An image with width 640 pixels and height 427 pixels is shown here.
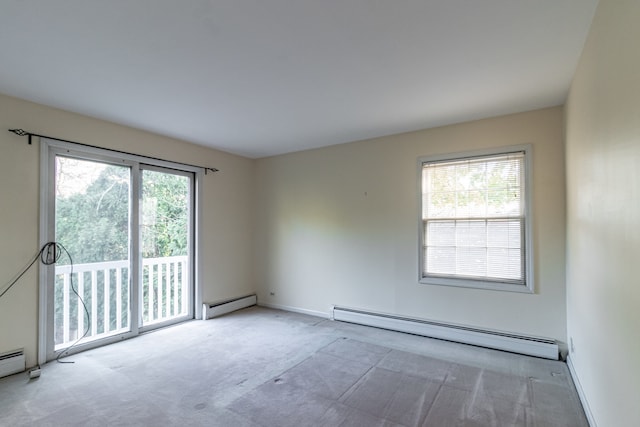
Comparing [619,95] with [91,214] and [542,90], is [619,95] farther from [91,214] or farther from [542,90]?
[91,214]

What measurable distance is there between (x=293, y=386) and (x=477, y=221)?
2673 millimetres

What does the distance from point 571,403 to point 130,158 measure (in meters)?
4.97

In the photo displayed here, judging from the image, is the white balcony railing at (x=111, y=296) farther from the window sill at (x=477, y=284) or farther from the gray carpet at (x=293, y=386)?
the window sill at (x=477, y=284)

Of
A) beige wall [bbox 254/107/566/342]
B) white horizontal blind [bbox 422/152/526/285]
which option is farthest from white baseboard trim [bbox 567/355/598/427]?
white horizontal blind [bbox 422/152/526/285]

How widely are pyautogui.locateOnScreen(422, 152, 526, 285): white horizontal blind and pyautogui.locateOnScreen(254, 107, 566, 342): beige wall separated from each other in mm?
158

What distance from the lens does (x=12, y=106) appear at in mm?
2902

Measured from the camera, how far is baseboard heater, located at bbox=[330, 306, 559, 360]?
3.18m

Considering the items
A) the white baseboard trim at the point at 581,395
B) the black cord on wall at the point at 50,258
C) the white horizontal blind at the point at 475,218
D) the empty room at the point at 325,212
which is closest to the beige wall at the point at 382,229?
the empty room at the point at 325,212

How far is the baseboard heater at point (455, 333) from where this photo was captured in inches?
125

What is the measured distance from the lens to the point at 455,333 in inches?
143

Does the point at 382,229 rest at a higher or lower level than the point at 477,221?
lower

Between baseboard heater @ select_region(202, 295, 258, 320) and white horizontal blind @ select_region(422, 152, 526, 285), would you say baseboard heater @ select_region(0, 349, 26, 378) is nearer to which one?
baseboard heater @ select_region(202, 295, 258, 320)

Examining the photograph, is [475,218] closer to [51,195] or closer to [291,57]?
[291,57]

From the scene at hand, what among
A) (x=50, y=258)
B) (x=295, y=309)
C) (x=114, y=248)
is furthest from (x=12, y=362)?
(x=295, y=309)
